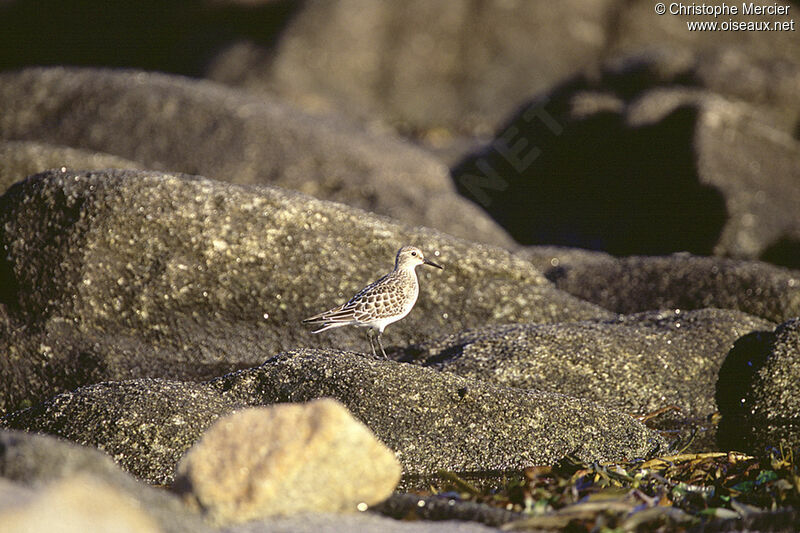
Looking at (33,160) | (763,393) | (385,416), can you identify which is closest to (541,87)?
(33,160)

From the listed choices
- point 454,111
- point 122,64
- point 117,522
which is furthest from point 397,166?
point 122,64

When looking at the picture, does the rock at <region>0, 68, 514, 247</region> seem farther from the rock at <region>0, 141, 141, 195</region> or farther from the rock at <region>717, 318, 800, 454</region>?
the rock at <region>717, 318, 800, 454</region>

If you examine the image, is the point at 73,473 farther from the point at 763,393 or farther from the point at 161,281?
the point at 763,393

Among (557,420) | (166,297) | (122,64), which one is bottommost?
(122,64)

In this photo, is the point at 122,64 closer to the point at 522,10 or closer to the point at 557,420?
the point at 522,10

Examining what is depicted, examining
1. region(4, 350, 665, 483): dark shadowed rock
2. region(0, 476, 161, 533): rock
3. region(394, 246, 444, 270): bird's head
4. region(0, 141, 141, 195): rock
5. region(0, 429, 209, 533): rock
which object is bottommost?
region(0, 141, 141, 195): rock

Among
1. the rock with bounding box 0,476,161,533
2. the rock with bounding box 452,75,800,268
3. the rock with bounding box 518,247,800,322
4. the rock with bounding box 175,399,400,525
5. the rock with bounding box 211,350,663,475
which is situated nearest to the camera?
the rock with bounding box 0,476,161,533

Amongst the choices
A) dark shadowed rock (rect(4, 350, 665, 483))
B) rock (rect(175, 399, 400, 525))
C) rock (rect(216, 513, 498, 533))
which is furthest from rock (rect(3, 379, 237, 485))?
rock (rect(216, 513, 498, 533))
